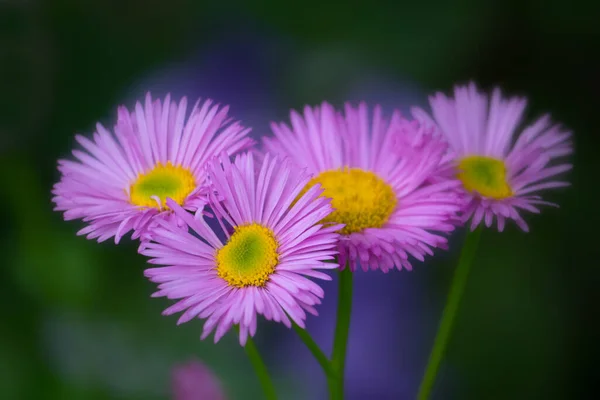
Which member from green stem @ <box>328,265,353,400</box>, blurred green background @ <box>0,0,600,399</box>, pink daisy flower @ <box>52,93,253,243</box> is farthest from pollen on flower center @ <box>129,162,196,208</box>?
blurred green background @ <box>0,0,600,399</box>

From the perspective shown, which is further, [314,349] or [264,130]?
[264,130]

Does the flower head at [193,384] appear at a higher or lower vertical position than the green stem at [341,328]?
lower

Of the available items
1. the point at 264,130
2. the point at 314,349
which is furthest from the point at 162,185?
the point at 264,130

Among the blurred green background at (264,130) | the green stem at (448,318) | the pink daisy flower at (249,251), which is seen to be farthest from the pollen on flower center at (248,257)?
the blurred green background at (264,130)

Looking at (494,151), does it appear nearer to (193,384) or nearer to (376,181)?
(376,181)

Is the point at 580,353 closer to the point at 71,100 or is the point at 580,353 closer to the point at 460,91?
the point at 460,91

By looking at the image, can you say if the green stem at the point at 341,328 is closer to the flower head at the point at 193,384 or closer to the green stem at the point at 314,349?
the green stem at the point at 314,349
